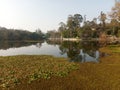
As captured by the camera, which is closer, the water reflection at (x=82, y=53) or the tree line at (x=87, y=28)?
the water reflection at (x=82, y=53)

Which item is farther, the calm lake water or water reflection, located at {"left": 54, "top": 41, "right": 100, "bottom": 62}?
the calm lake water

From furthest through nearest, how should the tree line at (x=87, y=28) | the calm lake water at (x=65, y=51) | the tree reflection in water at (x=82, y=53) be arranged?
the tree line at (x=87, y=28)
the calm lake water at (x=65, y=51)
the tree reflection in water at (x=82, y=53)

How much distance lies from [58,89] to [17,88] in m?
3.07

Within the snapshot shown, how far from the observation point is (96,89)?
13.9 metres

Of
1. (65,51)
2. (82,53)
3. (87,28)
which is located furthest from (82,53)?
(87,28)

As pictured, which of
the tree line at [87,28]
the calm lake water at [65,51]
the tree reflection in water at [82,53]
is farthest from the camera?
the tree line at [87,28]

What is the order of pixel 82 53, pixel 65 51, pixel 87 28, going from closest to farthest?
1. pixel 82 53
2. pixel 65 51
3. pixel 87 28

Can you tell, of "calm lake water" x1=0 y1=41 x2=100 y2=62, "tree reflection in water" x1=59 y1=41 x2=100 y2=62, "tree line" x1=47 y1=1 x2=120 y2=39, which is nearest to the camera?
"tree reflection in water" x1=59 y1=41 x2=100 y2=62

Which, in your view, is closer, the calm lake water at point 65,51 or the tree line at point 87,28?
the calm lake water at point 65,51

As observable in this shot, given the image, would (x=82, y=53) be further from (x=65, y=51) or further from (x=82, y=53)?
(x=65, y=51)

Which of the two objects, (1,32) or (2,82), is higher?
(1,32)

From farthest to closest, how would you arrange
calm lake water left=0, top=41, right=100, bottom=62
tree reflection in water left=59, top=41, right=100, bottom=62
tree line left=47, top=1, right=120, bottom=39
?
1. tree line left=47, top=1, right=120, bottom=39
2. calm lake water left=0, top=41, right=100, bottom=62
3. tree reflection in water left=59, top=41, right=100, bottom=62

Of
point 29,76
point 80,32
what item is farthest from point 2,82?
point 80,32

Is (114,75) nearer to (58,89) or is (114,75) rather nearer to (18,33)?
(58,89)
